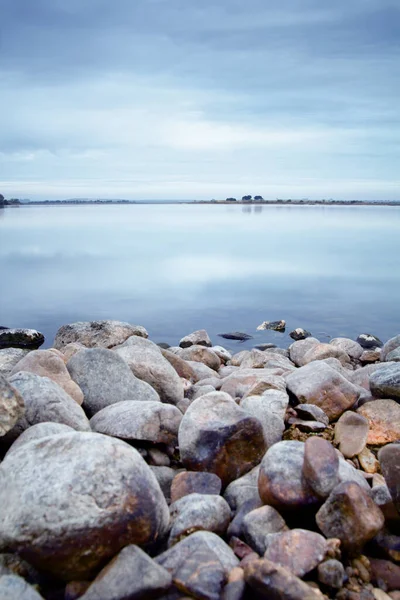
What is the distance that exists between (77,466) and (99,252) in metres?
40.7

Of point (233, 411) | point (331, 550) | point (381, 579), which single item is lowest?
point (381, 579)

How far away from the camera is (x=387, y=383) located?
6562 millimetres

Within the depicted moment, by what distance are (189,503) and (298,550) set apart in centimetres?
92

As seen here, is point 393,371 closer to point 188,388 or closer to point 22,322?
point 188,388

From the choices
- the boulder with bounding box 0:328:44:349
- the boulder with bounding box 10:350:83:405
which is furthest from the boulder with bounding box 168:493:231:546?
the boulder with bounding box 0:328:44:349

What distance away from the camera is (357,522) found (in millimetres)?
3900

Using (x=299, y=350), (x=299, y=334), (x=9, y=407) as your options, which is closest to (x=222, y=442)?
(x=9, y=407)

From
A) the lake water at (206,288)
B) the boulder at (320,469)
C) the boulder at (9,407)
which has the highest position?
the boulder at (9,407)

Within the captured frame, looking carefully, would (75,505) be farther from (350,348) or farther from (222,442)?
(350,348)

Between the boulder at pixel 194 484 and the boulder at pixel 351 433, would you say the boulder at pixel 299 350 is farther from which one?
the boulder at pixel 194 484

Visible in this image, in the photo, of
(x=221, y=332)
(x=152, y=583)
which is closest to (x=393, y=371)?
(x=152, y=583)

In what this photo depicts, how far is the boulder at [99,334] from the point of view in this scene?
10.7 metres

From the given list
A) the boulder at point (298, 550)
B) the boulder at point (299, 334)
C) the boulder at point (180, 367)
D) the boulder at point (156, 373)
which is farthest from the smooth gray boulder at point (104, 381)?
the boulder at point (299, 334)

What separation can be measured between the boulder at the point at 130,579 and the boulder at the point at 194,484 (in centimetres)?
101
